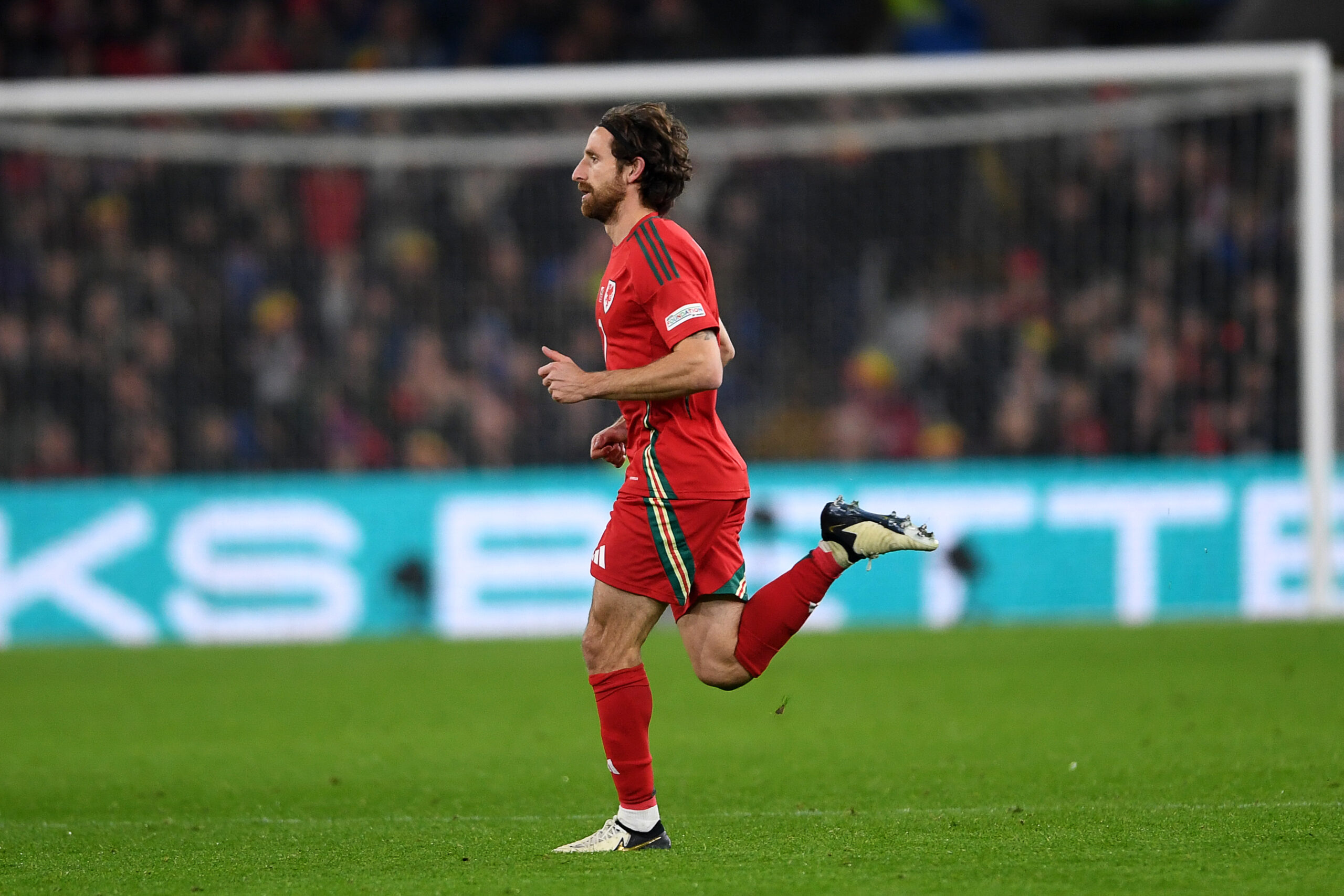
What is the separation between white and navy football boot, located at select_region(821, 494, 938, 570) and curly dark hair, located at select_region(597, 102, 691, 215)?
0.93m

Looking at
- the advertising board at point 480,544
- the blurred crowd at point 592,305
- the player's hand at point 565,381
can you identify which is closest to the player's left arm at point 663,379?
the player's hand at point 565,381

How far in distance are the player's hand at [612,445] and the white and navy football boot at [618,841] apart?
3.22ft

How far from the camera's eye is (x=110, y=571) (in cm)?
1059

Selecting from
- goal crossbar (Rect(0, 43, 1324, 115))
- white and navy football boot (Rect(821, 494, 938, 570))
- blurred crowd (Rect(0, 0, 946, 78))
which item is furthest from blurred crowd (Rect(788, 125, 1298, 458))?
white and navy football boot (Rect(821, 494, 938, 570))

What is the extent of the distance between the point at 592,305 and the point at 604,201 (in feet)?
24.6

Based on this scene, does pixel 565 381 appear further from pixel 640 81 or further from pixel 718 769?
pixel 640 81

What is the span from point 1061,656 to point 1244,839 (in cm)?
482

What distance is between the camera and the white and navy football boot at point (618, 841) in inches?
163

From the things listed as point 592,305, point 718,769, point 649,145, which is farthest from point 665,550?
point 592,305

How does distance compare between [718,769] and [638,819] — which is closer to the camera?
[638,819]

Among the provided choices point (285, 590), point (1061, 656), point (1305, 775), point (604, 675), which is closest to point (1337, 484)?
point (1061, 656)

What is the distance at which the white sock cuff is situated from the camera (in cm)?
418

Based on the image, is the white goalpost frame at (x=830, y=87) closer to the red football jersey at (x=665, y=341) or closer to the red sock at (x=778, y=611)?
the red football jersey at (x=665, y=341)

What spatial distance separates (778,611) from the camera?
164 inches
